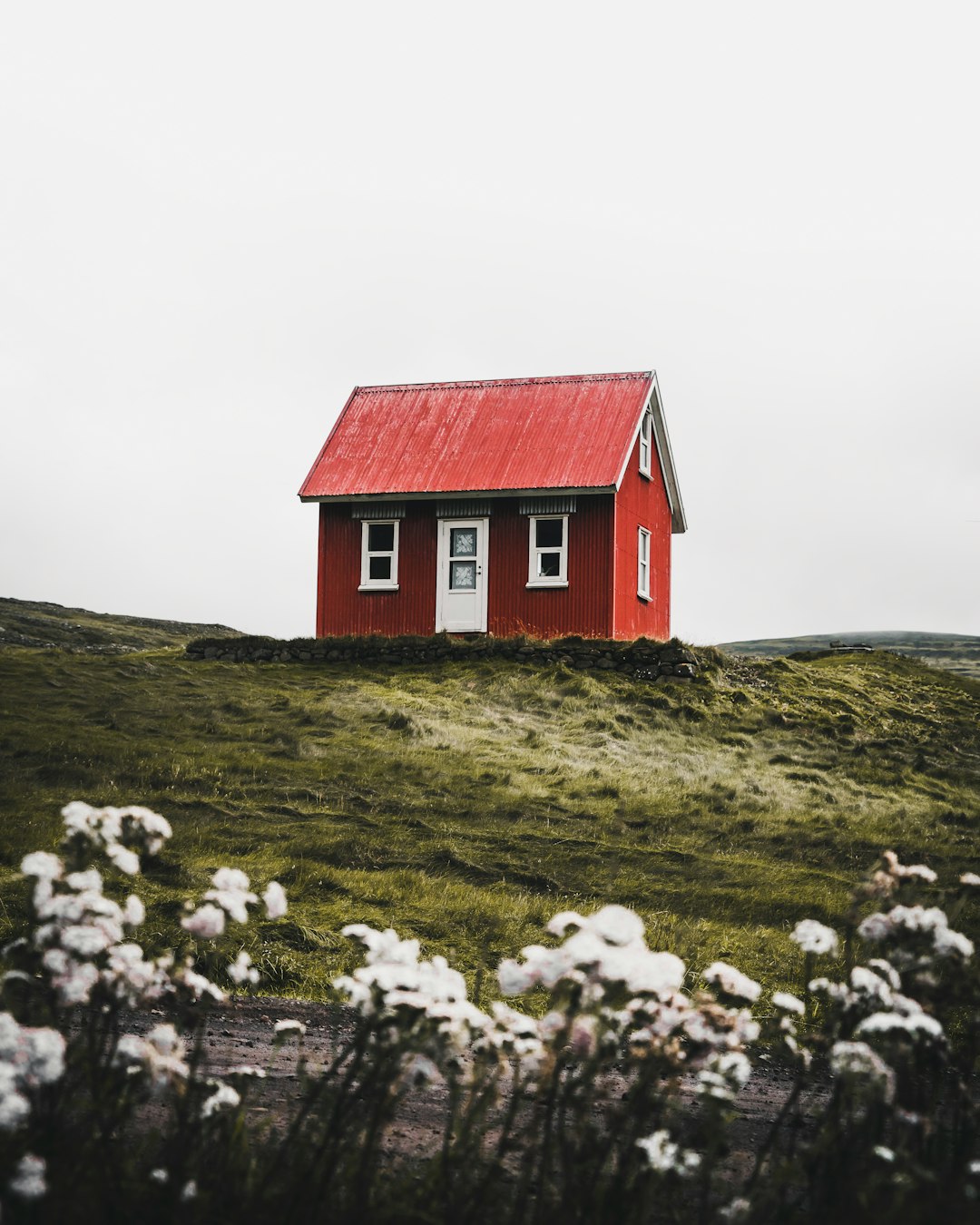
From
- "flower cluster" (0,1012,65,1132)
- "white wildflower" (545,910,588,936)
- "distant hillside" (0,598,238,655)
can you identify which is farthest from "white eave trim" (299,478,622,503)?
"flower cluster" (0,1012,65,1132)

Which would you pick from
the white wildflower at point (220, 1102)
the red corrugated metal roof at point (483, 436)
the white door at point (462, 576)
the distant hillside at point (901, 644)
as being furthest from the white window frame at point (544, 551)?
the distant hillside at point (901, 644)

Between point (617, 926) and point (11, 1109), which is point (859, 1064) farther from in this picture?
point (11, 1109)

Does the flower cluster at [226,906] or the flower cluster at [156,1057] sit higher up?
the flower cluster at [226,906]

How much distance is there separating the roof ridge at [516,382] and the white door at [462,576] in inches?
213

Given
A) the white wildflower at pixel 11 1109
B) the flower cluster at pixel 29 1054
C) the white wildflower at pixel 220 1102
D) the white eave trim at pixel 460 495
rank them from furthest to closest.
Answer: the white eave trim at pixel 460 495
the white wildflower at pixel 220 1102
the flower cluster at pixel 29 1054
the white wildflower at pixel 11 1109

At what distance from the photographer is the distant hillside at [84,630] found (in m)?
39.0

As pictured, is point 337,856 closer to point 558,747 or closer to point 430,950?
point 430,950

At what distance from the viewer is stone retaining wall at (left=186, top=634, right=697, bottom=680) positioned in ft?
82.5

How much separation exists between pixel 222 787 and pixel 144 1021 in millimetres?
8231

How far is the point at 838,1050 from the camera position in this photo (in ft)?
12.3

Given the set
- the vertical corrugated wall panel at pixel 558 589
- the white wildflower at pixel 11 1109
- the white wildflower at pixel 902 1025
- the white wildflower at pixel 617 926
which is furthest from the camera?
the vertical corrugated wall panel at pixel 558 589

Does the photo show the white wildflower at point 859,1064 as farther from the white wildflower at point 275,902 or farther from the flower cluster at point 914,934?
the white wildflower at point 275,902

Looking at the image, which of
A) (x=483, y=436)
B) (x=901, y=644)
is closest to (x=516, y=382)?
(x=483, y=436)

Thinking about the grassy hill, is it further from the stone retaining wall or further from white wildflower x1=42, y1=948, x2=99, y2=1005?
white wildflower x1=42, y1=948, x2=99, y2=1005
